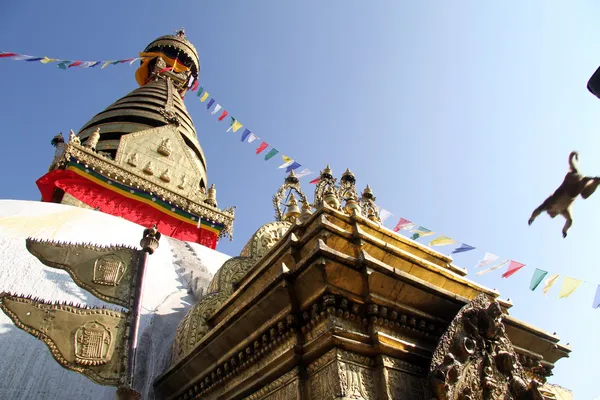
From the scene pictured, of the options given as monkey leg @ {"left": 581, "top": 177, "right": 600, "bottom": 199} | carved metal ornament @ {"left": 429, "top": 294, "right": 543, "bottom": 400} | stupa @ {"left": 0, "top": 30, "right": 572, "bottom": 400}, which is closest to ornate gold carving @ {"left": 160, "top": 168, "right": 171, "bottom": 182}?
stupa @ {"left": 0, "top": 30, "right": 572, "bottom": 400}

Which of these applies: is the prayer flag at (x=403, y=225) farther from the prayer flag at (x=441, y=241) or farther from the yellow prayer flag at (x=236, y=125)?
the yellow prayer flag at (x=236, y=125)

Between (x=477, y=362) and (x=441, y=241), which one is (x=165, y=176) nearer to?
(x=441, y=241)

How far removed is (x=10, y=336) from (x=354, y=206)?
4959 mm

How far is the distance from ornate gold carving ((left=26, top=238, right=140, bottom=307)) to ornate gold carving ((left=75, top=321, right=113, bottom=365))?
0.34 m

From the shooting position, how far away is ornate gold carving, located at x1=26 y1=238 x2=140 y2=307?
4984mm

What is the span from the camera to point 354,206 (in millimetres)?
6660

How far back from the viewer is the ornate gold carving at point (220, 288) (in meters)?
6.20

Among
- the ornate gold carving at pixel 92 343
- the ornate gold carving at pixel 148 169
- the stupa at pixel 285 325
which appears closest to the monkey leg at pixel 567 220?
the stupa at pixel 285 325

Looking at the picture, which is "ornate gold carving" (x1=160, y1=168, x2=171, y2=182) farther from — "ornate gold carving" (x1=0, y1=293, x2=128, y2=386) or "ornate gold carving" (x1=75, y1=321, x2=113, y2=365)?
"ornate gold carving" (x1=75, y1=321, x2=113, y2=365)

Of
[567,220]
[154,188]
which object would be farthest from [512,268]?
[154,188]

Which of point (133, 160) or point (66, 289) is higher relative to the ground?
point (133, 160)

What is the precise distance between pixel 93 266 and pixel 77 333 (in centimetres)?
73

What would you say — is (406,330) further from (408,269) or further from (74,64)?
(74,64)

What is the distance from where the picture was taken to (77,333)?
4.74m
